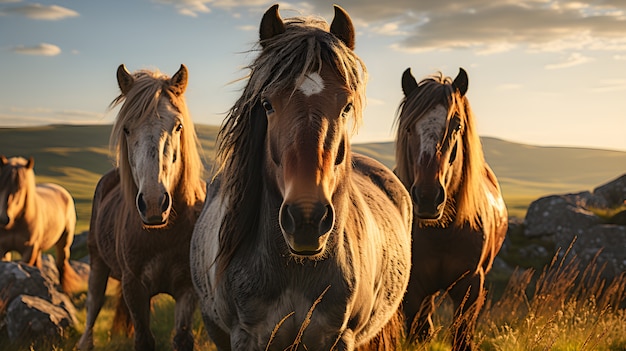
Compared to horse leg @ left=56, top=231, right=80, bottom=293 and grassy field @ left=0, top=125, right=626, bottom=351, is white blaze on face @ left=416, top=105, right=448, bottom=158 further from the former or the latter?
horse leg @ left=56, top=231, right=80, bottom=293

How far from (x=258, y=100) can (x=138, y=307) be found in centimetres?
275

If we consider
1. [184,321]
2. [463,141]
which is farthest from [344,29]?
[184,321]

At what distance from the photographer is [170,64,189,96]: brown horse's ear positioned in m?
4.57

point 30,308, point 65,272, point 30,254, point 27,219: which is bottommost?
point 65,272

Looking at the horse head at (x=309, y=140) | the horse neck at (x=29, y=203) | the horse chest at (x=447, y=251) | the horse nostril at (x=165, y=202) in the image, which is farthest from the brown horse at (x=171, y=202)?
the horse neck at (x=29, y=203)

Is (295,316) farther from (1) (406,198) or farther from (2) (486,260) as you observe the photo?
(2) (486,260)

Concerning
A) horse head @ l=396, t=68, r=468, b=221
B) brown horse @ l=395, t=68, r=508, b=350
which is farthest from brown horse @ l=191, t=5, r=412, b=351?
brown horse @ l=395, t=68, r=508, b=350

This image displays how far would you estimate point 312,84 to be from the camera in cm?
236

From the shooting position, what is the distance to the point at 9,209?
346 inches

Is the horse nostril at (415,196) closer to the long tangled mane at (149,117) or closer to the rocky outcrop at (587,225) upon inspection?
the long tangled mane at (149,117)

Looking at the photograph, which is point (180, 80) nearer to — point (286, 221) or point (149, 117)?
point (149, 117)

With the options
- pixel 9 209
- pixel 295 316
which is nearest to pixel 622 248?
→ pixel 295 316

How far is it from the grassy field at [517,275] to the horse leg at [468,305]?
138 mm

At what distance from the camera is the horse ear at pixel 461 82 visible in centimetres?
480
